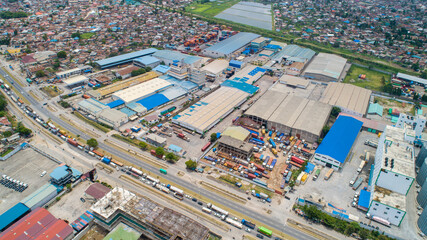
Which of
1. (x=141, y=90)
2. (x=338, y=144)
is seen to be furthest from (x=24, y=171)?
(x=338, y=144)

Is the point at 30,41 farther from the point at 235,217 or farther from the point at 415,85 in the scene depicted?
the point at 415,85

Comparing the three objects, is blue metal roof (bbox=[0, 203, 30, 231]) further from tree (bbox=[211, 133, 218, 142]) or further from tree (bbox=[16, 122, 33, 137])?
tree (bbox=[211, 133, 218, 142])

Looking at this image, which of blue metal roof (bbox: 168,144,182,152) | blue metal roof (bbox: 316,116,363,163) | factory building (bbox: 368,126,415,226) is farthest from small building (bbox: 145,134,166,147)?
factory building (bbox: 368,126,415,226)

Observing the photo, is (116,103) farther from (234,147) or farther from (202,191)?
(202,191)

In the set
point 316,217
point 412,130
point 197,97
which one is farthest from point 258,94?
point 316,217

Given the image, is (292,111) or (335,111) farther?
(335,111)

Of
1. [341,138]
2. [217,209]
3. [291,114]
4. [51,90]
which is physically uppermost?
[51,90]
